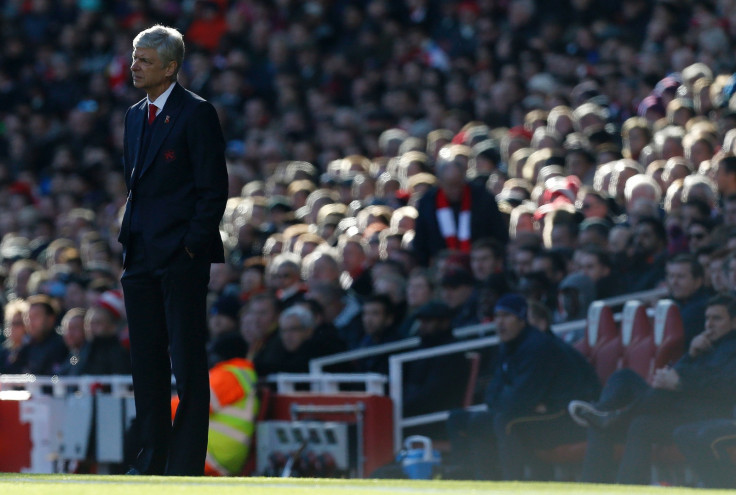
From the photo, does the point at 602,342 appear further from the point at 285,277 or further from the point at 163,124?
the point at 163,124

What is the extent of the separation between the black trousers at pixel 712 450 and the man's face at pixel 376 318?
3433 mm

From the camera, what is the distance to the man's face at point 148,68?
249 inches

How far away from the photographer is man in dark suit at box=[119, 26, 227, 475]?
6.32 metres

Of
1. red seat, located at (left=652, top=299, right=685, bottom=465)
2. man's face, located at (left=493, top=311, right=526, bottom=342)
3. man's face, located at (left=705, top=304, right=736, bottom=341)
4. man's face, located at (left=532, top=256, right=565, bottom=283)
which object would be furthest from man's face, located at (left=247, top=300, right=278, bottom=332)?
man's face, located at (left=705, top=304, right=736, bottom=341)

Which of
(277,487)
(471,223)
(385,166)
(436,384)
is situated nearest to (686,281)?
(436,384)

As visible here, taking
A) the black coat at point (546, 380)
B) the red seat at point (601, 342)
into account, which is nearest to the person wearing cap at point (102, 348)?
the black coat at point (546, 380)

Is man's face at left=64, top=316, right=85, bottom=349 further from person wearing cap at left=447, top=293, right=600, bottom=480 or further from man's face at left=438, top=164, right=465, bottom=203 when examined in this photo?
person wearing cap at left=447, top=293, right=600, bottom=480

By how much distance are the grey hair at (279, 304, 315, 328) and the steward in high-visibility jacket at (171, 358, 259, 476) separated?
0.94m

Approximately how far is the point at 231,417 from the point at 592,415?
98.4 inches

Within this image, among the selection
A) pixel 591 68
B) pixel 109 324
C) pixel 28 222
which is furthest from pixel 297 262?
pixel 28 222

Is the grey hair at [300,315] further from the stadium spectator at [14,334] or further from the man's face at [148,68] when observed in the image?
the man's face at [148,68]

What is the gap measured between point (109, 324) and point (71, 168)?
9.02 meters

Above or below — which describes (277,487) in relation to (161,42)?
below

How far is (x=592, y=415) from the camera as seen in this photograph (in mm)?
8852
